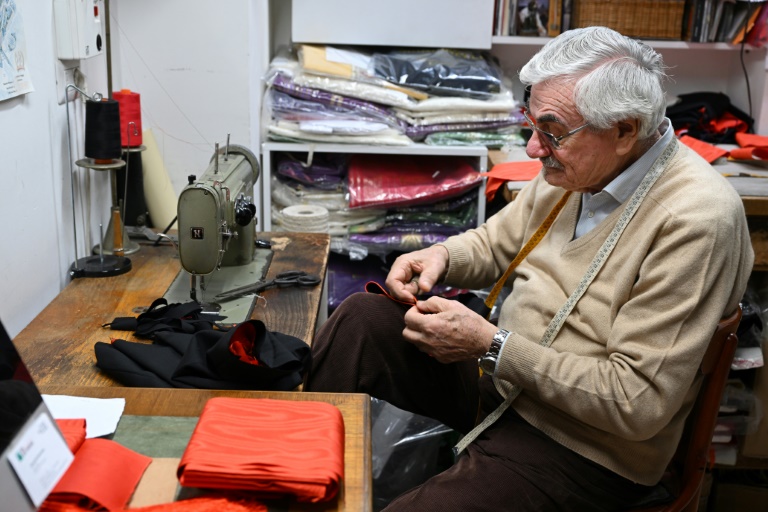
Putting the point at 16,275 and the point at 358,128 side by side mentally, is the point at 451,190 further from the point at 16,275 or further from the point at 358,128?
the point at 16,275

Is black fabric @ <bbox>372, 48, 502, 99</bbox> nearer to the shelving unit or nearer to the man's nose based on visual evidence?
the shelving unit

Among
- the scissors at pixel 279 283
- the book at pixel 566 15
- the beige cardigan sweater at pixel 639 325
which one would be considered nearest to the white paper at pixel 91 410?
the scissors at pixel 279 283

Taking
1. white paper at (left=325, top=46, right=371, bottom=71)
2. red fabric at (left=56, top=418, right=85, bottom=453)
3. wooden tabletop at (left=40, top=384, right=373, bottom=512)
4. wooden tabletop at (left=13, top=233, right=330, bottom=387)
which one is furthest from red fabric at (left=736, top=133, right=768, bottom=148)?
red fabric at (left=56, top=418, right=85, bottom=453)

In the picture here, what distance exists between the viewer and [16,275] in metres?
1.86

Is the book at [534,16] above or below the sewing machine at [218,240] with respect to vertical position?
above

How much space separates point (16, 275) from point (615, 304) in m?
1.25

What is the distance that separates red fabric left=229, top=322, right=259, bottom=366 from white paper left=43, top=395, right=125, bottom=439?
22 centimetres

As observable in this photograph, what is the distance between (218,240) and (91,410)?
1.98 feet

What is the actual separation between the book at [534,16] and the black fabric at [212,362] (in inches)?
86.1

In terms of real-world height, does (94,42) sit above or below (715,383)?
above

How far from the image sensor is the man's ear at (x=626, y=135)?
1.66 meters

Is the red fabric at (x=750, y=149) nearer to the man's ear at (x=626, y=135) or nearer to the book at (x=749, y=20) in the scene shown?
the book at (x=749, y=20)

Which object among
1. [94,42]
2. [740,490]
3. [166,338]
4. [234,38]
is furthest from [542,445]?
[234,38]

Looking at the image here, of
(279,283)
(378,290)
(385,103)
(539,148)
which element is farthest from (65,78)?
(385,103)
